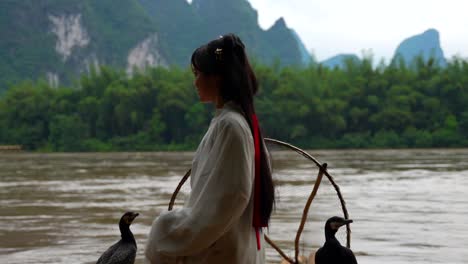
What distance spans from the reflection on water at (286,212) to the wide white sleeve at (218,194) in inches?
44.8

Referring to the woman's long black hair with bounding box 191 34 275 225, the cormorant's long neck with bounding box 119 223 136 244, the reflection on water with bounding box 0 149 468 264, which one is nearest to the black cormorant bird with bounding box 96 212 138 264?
the cormorant's long neck with bounding box 119 223 136 244

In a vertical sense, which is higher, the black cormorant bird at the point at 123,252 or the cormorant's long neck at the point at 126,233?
the cormorant's long neck at the point at 126,233

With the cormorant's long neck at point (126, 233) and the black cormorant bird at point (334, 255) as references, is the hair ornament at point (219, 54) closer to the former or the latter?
the black cormorant bird at point (334, 255)

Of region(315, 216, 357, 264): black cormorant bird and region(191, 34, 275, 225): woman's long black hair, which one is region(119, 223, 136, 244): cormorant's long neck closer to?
region(315, 216, 357, 264): black cormorant bird

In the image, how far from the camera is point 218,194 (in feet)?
7.05

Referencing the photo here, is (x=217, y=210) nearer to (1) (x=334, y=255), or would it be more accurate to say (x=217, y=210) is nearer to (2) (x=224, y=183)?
(2) (x=224, y=183)

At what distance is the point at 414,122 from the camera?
129 ft

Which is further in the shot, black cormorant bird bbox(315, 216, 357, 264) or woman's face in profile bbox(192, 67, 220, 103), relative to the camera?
black cormorant bird bbox(315, 216, 357, 264)

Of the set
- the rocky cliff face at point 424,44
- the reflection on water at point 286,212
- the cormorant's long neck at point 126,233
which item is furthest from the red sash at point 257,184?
the rocky cliff face at point 424,44

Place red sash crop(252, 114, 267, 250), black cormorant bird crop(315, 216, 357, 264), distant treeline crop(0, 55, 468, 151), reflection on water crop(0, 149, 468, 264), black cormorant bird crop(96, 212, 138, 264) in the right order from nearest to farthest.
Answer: red sash crop(252, 114, 267, 250) < black cormorant bird crop(315, 216, 357, 264) < black cormorant bird crop(96, 212, 138, 264) < reflection on water crop(0, 149, 468, 264) < distant treeline crop(0, 55, 468, 151)

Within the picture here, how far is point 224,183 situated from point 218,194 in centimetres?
3

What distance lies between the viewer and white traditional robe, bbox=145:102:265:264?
2150mm

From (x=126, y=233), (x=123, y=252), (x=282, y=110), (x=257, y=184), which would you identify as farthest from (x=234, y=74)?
(x=282, y=110)

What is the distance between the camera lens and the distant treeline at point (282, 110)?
39250mm
